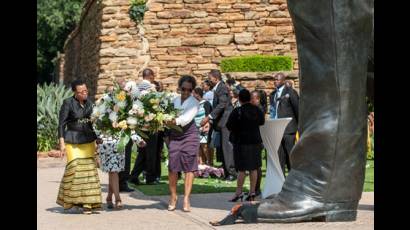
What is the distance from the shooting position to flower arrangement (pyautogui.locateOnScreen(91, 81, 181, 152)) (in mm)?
11148

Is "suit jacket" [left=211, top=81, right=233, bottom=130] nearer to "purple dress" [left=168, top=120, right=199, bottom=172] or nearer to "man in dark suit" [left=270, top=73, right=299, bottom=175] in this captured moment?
"man in dark suit" [left=270, top=73, right=299, bottom=175]

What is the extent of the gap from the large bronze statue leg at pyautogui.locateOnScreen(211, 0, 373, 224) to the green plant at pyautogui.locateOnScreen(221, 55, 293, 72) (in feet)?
41.9

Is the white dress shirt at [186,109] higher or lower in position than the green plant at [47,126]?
higher

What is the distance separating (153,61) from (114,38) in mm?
1142

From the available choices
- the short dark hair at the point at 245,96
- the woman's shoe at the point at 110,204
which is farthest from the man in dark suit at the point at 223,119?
the woman's shoe at the point at 110,204

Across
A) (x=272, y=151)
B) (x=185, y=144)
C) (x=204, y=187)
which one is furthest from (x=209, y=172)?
(x=185, y=144)

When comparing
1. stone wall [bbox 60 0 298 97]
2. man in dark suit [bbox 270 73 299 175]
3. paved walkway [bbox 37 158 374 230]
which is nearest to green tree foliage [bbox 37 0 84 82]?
stone wall [bbox 60 0 298 97]

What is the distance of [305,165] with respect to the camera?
972cm

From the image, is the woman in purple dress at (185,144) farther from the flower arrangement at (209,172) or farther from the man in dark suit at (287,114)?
the flower arrangement at (209,172)

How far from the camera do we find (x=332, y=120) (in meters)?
9.53

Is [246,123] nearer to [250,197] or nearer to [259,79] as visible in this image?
[250,197]

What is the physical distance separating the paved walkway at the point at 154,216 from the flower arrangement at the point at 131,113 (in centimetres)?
91

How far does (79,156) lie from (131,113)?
101 centimetres

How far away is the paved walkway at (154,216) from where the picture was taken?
369 inches
